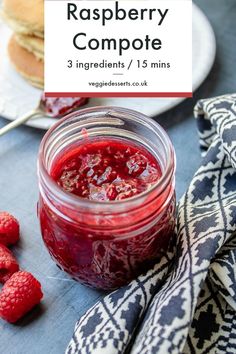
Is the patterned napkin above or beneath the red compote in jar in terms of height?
beneath

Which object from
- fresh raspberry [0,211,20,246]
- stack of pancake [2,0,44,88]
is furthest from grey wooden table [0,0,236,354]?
stack of pancake [2,0,44,88]

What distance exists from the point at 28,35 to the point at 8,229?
1.78ft

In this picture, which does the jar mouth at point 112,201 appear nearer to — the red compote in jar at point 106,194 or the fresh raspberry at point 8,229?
the red compote in jar at point 106,194

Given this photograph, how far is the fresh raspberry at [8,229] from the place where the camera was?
115 cm

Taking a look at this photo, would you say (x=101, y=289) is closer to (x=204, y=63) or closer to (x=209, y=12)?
(x=204, y=63)

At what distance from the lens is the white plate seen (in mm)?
1408

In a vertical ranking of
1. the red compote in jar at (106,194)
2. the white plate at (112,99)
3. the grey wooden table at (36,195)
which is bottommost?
the grey wooden table at (36,195)

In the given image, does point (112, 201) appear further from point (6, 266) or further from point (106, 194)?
point (6, 266)

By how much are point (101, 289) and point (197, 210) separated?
7.9 inches

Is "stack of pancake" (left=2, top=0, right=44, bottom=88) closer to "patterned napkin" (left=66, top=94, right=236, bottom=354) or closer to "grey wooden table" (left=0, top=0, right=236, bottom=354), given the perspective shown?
"grey wooden table" (left=0, top=0, right=236, bottom=354)

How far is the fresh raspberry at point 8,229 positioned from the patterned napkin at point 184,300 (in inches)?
8.3

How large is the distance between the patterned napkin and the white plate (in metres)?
0.30

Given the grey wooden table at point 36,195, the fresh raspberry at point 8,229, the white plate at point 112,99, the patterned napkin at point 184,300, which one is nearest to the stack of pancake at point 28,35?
the white plate at point 112,99

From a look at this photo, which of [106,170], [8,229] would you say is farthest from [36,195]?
[106,170]
